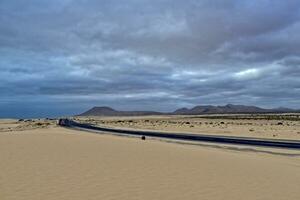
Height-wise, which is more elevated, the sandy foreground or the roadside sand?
the roadside sand

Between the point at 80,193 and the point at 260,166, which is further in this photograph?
the point at 260,166

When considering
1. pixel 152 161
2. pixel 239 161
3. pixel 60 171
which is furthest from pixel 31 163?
pixel 239 161

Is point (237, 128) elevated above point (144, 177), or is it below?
above

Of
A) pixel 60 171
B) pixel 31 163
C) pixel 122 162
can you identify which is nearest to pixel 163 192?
pixel 60 171

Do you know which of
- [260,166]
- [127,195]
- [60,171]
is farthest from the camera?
[260,166]

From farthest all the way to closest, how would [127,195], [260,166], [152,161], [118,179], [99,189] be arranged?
[152,161]
[260,166]
[118,179]
[99,189]
[127,195]

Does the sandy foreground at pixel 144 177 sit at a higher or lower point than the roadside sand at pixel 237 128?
lower

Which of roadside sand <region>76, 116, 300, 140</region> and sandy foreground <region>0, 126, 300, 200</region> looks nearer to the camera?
sandy foreground <region>0, 126, 300, 200</region>

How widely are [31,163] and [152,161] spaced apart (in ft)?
16.6

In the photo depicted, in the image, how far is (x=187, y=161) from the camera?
18672 mm

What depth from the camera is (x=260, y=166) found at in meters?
17.4

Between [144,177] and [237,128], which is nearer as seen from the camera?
[144,177]

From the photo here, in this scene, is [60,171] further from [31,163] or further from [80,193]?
[80,193]

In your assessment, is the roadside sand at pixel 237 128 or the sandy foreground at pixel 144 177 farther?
the roadside sand at pixel 237 128
